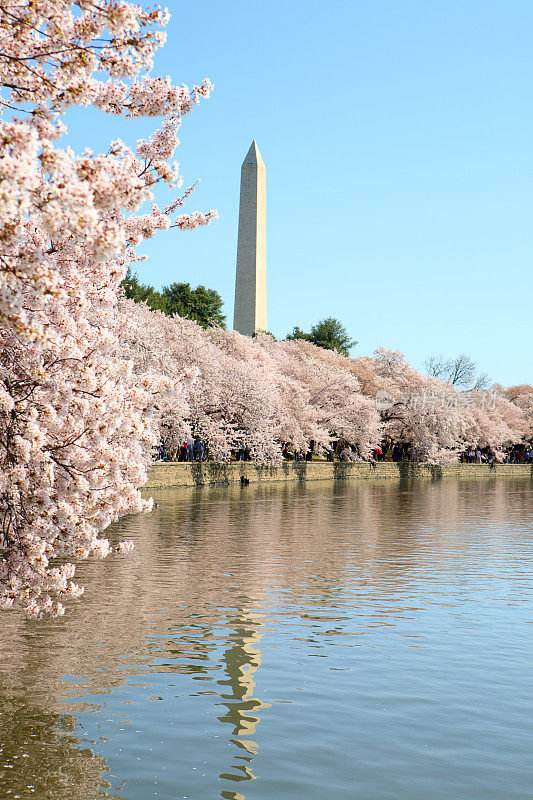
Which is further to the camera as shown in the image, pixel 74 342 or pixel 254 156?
pixel 254 156

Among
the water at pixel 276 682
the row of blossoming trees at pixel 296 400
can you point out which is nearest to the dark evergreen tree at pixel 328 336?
the row of blossoming trees at pixel 296 400

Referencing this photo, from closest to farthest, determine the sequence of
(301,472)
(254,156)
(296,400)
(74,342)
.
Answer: (74,342)
(301,472)
(296,400)
(254,156)

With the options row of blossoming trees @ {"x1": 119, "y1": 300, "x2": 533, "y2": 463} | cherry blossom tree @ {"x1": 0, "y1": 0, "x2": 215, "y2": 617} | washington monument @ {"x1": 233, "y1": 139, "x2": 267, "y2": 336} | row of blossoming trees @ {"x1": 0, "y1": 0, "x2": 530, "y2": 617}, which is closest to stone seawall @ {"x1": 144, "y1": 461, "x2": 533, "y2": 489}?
row of blossoming trees @ {"x1": 119, "y1": 300, "x2": 533, "y2": 463}

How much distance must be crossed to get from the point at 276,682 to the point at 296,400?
57.4 metres

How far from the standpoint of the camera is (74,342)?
1020 cm

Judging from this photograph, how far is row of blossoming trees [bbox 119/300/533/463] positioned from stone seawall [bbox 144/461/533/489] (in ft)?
3.86

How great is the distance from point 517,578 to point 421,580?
6.57 ft

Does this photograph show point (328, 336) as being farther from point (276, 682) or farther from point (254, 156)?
point (276, 682)

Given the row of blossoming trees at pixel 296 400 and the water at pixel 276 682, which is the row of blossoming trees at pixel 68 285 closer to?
the water at pixel 276 682

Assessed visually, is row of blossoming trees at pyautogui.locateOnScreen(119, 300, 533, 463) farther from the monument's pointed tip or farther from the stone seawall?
the monument's pointed tip

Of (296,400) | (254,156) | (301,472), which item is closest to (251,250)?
(254,156)

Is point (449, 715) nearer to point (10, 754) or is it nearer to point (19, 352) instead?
point (10, 754)

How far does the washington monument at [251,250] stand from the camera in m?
79.1

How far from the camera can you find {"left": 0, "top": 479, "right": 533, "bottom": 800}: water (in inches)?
297
